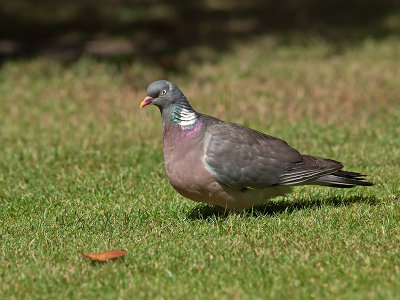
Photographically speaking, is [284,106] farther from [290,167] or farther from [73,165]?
[290,167]

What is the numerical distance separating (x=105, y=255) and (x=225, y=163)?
4.11 feet

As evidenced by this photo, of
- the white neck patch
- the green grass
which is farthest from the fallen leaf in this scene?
the white neck patch

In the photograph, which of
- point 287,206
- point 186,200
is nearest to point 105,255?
point 186,200

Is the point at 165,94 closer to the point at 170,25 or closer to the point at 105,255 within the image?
the point at 105,255

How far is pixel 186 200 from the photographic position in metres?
6.06

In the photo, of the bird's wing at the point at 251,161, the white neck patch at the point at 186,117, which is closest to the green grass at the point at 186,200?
the bird's wing at the point at 251,161

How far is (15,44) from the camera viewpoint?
14.0 m

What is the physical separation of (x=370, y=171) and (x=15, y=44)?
31.7 ft

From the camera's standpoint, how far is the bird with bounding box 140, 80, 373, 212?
5.11 metres

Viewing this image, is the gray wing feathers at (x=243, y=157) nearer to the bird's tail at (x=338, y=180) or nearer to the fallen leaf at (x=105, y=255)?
the bird's tail at (x=338, y=180)

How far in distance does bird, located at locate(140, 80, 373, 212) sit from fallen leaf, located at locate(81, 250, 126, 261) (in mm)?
885

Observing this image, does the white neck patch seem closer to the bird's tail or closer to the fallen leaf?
the bird's tail

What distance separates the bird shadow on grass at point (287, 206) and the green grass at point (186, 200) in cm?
3

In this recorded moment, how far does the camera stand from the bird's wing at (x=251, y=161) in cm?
512
